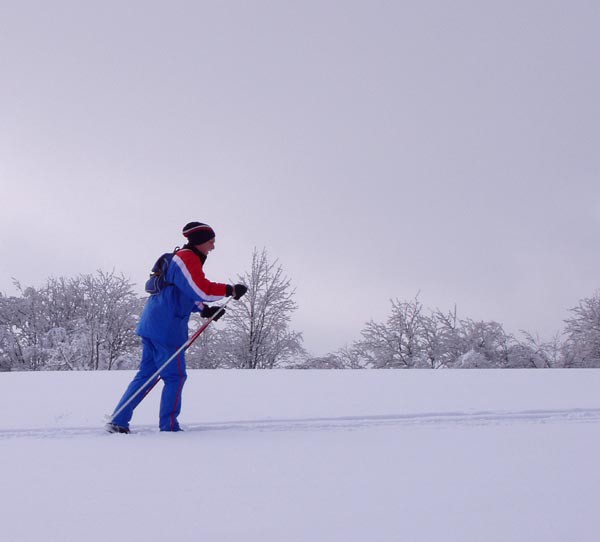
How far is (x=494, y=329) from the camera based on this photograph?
2753 centimetres

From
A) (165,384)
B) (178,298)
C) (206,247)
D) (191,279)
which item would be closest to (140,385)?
(165,384)

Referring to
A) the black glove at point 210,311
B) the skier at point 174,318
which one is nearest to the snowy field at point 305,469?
the skier at point 174,318

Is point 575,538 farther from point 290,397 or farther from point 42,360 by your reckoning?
point 42,360

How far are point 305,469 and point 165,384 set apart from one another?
5.71ft

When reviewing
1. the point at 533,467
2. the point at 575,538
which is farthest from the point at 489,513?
the point at 533,467

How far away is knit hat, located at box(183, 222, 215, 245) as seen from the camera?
4.26 m

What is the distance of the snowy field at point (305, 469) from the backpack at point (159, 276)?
3.77 feet

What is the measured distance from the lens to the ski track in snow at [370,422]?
151 inches

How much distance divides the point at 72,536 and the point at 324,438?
2019 millimetres

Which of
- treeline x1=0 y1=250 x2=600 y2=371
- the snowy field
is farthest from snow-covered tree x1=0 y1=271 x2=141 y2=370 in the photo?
the snowy field

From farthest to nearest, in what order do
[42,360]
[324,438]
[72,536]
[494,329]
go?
[494,329] → [42,360] → [324,438] → [72,536]

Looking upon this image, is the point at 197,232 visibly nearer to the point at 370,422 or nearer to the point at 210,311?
the point at 210,311

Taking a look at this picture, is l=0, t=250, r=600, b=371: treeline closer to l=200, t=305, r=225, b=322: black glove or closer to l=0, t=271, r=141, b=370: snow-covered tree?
l=0, t=271, r=141, b=370: snow-covered tree

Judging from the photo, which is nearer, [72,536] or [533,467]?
[72,536]
